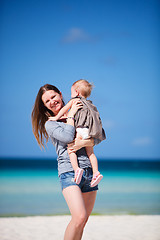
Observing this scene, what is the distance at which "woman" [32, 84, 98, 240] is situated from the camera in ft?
7.48

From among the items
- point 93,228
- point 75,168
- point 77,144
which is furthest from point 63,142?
point 93,228

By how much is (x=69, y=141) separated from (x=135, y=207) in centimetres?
726

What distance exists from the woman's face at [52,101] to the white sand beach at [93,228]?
2.56 meters

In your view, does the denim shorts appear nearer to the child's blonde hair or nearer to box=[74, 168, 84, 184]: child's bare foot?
box=[74, 168, 84, 184]: child's bare foot

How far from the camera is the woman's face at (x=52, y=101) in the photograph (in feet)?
8.47

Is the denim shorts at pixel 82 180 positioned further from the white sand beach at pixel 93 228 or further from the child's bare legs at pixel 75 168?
the white sand beach at pixel 93 228

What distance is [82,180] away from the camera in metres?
2.38

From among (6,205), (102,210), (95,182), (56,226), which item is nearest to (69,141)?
(95,182)

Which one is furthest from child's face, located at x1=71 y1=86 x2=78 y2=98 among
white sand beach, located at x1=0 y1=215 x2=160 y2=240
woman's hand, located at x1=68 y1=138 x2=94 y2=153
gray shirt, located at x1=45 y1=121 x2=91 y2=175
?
white sand beach, located at x1=0 y1=215 x2=160 y2=240

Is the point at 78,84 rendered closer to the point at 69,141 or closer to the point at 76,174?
the point at 69,141

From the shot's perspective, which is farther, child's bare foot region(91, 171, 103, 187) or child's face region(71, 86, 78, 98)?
child's face region(71, 86, 78, 98)

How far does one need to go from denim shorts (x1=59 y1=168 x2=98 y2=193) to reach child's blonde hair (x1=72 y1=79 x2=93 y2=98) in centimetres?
69

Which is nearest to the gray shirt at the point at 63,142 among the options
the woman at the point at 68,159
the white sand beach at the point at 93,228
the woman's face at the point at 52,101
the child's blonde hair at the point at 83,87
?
the woman at the point at 68,159

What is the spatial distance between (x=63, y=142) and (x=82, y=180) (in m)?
0.31
